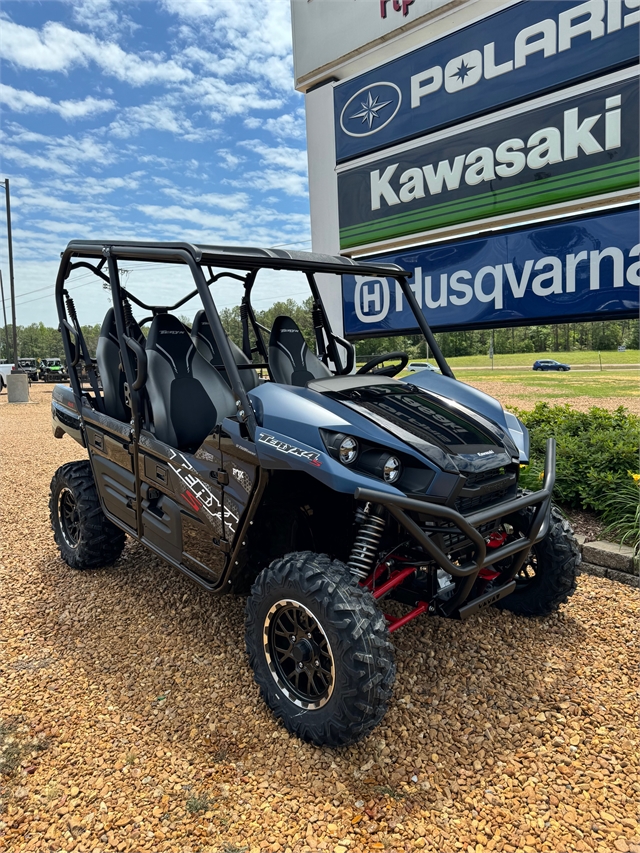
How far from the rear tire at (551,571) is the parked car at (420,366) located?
3.35 feet

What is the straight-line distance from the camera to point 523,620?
3.09 m

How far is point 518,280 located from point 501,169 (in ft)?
3.35

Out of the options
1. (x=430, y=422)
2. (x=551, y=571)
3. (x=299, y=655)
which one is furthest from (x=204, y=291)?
(x=551, y=571)

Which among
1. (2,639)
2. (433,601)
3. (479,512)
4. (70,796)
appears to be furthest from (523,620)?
(2,639)

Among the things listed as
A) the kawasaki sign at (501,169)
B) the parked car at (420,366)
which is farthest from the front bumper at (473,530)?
the kawasaki sign at (501,169)

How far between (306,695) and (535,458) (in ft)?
9.91

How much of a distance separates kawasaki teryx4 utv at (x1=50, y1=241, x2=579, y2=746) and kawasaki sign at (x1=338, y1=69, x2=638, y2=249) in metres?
2.50

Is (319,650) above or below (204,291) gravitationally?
below

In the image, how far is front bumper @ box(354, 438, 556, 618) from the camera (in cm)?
209

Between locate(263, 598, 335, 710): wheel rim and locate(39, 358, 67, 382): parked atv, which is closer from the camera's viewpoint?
locate(263, 598, 335, 710): wheel rim

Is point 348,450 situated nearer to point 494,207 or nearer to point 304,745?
point 304,745

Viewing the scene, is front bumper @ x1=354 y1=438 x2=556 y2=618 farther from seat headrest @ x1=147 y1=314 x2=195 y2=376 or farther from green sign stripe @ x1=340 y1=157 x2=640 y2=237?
green sign stripe @ x1=340 y1=157 x2=640 y2=237

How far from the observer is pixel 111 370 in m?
3.65

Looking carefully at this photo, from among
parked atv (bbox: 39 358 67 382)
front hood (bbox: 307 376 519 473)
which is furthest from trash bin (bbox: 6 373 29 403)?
front hood (bbox: 307 376 519 473)
